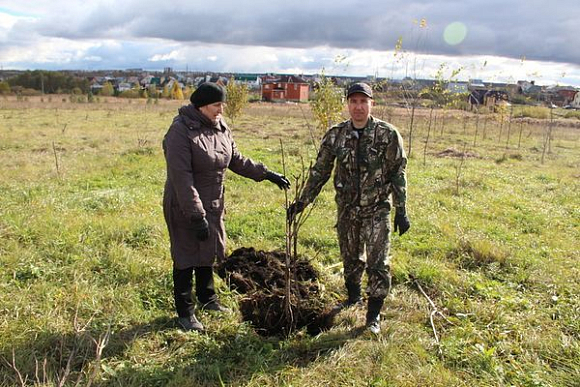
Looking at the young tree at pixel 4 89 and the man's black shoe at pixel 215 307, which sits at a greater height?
the young tree at pixel 4 89

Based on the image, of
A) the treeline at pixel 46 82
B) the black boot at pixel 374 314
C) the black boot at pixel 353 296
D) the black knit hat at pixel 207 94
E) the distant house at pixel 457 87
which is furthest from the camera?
the treeline at pixel 46 82

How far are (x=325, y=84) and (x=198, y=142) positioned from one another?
883 centimetres

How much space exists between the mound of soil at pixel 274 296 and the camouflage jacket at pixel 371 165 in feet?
2.65

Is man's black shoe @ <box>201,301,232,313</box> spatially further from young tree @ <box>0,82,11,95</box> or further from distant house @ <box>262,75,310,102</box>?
young tree @ <box>0,82,11,95</box>

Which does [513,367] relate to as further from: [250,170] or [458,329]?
[250,170]

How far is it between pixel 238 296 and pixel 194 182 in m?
1.24

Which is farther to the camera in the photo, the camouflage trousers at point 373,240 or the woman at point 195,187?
the camouflage trousers at point 373,240

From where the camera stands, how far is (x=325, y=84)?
11.4 meters

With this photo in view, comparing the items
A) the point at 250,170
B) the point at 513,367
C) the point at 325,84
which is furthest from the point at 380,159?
the point at 325,84

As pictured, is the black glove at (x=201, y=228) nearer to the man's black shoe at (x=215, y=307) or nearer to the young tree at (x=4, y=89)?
the man's black shoe at (x=215, y=307)

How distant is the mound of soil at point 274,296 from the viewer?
3.49 metres

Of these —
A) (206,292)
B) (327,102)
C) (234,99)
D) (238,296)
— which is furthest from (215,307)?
(234,99)

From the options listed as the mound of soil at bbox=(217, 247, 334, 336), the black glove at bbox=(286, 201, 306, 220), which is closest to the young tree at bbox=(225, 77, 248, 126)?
the mound of soil at bbox=(217, 247, 334, 336)

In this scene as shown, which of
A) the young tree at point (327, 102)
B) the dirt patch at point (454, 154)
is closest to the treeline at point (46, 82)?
the dirt patch at point (454, 154)
